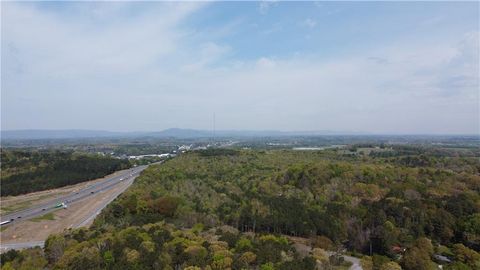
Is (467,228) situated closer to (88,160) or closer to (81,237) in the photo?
(81,237)

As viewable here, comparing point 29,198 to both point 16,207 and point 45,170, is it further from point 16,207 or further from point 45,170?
point 45,170

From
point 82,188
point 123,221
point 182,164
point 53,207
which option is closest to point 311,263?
point 123,221

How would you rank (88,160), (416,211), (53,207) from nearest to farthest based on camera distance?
(416,211), (53,207), (88,160)

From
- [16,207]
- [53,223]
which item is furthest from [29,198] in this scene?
[53,223]

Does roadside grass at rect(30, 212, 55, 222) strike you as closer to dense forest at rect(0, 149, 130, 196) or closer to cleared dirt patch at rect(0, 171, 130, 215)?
cleared dirt patch at rect(0, 171, 130, 215)


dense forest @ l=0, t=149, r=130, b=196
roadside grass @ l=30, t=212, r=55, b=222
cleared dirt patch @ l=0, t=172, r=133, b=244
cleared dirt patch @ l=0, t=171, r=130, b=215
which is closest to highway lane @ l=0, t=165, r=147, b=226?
roadside grass @ l=30, t=212, r=55, b=222

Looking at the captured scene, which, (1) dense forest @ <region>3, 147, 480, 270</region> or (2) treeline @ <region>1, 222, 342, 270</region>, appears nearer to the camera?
(2) treeline @ <region>1, 222, 342, 270</region>

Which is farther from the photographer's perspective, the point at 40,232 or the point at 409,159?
the point at 409,159

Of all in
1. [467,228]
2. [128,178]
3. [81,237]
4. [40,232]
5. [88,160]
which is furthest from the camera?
[88,160]
